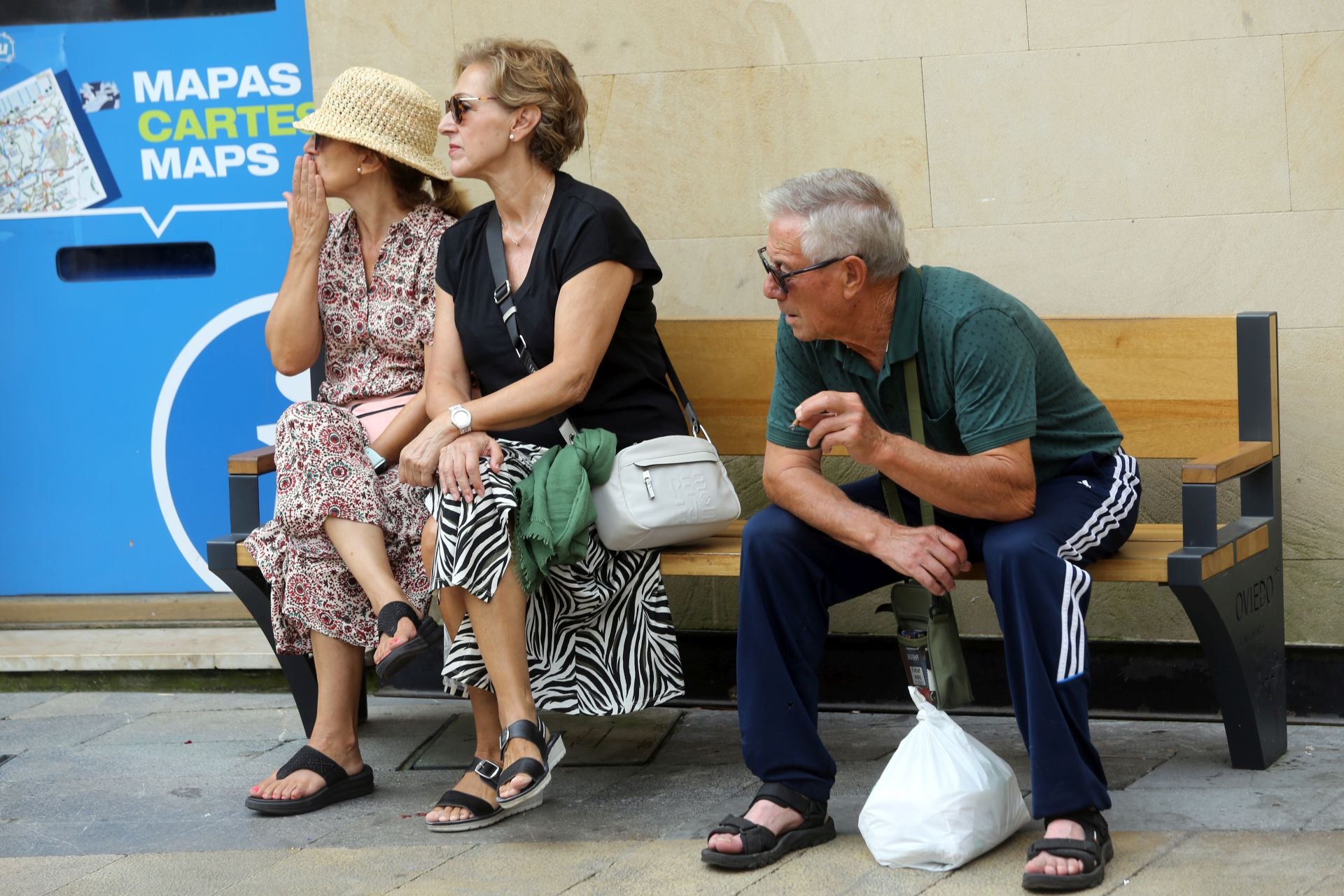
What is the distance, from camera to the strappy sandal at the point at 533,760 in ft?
11.6

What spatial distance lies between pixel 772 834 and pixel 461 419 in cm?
120

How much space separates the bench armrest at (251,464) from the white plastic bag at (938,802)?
6.31 feet

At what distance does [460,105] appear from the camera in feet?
13.0

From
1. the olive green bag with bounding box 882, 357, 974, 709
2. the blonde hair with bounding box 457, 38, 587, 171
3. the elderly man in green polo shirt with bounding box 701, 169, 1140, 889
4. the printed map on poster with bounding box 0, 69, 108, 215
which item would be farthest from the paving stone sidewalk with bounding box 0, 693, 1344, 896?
the printed map on poster with bounding box 0, 69, 108, 215

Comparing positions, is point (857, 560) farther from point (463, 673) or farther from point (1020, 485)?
point (463, 673)

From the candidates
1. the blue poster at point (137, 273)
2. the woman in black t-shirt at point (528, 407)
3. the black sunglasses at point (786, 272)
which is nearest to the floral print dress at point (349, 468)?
the woman in black t-shirt at point (528, 407)

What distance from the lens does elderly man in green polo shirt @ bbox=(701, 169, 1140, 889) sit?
3139 mm

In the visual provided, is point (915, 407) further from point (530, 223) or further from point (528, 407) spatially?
point (530, 223)

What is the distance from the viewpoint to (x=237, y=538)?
14.0 ft

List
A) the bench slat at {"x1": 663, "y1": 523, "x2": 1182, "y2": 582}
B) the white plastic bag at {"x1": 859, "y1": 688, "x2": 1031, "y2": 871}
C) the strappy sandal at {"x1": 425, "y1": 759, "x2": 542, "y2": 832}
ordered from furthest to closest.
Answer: the strappy sandal at {"x1": 425, "y1": 759, "x2": 542, "y2": 832}, the bench slat at {"x1": 663, "y1": 523, "x2": 1182, "y2": 582}, the white plastic bag at {"x1": 859, "y1": 688, "x2": 1031, "y2": 871}

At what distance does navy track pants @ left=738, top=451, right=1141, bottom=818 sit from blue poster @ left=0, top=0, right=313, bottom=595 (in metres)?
2.35

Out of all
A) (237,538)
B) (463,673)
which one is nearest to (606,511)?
(463,673)

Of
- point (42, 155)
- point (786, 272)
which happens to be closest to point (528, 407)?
point (786, 272)

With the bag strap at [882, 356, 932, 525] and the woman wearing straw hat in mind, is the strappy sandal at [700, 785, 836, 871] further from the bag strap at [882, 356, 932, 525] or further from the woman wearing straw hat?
the woman wearing straw hat
